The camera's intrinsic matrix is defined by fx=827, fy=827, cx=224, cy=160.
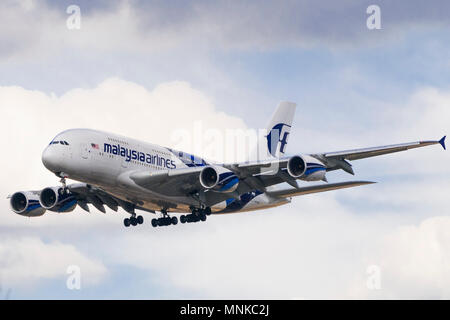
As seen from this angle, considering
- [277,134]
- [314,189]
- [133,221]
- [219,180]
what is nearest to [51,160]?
[219,180]

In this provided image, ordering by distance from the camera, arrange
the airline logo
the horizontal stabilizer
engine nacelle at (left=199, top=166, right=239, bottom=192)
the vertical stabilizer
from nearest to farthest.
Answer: the airline logo
engine nacelle at (left=199, top=166, right=239, bottom=192)
the horizontal stabilizer
the vertical stabilizer

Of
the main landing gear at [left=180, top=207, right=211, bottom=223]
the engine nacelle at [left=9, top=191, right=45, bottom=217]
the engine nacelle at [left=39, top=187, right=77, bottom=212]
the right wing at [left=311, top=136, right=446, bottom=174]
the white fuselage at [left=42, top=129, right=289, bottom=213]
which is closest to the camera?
the right wing at [left=311, top=136, right=446, bottom=174]

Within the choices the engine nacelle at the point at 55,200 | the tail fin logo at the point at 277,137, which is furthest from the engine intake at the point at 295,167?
the tail fin logo at the point at 277,137

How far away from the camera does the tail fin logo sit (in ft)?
239

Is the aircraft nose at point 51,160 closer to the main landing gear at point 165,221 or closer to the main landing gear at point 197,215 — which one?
the main landing gear at point 197,215

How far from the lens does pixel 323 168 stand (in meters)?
54.5

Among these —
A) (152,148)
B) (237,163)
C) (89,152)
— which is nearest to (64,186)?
(89,152)

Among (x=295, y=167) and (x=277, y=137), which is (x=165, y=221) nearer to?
(x=295, y=167)

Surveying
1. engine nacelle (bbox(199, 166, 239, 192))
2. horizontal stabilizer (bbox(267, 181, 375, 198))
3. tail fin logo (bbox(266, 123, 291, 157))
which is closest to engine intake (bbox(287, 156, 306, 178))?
engine nacelle (bbox(199, 166, 239, 192))

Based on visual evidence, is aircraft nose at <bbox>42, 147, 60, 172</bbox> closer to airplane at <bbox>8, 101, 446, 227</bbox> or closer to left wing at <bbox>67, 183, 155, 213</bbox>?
airplane at <bbox>8, 101, 446, 227</bbox>

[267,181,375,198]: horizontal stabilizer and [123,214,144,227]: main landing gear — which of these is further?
[123,214,144,227]: main landing gear

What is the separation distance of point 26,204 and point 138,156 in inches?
512

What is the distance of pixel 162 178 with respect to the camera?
186 ft

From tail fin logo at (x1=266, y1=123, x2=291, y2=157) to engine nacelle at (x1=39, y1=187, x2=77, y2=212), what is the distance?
18573mm
